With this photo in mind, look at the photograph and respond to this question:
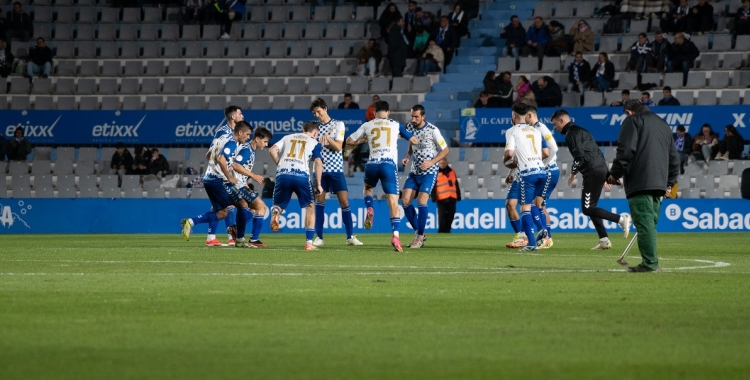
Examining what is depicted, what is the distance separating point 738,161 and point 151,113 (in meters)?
16.1

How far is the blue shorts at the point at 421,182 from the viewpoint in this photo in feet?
59.0

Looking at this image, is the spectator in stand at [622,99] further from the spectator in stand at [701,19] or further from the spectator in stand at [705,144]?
the spectator in stand at [701,19]

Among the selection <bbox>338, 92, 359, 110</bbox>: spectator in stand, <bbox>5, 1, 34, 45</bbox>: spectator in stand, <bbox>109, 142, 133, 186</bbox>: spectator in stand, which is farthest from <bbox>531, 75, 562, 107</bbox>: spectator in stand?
<bbox>5, 1, 34, 45</bbox>: spectator in stand

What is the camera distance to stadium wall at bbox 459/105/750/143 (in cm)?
2875

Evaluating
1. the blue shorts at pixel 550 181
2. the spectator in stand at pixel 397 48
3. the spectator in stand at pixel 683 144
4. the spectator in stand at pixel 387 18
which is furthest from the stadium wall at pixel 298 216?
the blue shorts at pixel 550 181

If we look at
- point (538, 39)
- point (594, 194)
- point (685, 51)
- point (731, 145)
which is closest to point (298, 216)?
point (538, 39)

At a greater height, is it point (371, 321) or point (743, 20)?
point (743, 20)

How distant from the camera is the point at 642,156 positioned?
37.2 ft

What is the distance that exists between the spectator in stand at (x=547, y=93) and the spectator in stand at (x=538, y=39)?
2405 millimetres

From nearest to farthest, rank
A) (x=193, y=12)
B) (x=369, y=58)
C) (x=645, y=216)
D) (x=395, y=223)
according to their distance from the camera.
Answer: (x=645, y=216), (x=395, y=223), (x=369, y=58), (x=193, y=12)

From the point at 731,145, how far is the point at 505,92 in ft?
19.6

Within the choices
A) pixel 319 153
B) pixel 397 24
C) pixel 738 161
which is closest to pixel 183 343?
pixel 319 153

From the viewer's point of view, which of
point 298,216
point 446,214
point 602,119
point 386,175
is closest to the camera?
point 386,175

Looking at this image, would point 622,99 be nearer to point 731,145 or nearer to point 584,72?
point 584,72
